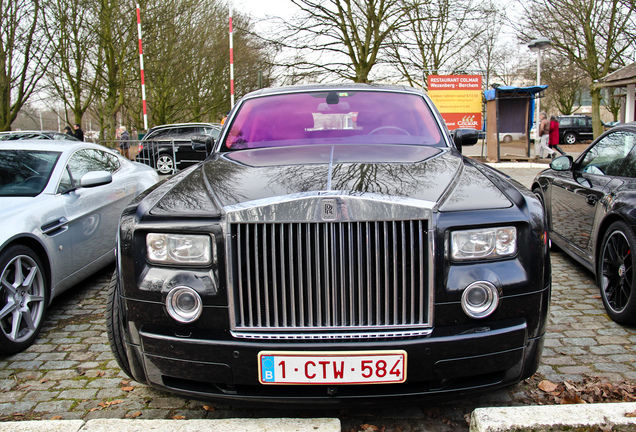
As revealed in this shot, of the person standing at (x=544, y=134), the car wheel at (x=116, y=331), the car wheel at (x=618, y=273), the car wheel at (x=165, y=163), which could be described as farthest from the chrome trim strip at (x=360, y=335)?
the person standing at (x=544, y=134)

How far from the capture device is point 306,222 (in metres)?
2.22

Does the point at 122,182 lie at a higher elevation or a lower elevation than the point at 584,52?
lower

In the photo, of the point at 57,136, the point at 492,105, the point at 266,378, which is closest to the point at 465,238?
the point at 266,378

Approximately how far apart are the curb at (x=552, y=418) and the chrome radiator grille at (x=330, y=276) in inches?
22.6

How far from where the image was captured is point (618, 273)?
13.2ft

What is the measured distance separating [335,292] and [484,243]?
0.68 meters

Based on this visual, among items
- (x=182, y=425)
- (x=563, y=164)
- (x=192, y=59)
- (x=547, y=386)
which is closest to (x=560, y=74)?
(x=192, y=59)

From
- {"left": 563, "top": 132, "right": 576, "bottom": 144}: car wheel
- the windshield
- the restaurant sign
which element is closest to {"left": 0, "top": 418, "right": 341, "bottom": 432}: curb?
the windshield

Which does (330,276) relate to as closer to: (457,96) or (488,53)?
(457,96)

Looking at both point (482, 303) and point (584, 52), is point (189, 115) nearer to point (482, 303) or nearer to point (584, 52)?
point (584, 52)

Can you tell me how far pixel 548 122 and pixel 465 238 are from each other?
19835 mm

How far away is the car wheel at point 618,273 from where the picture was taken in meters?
3.82

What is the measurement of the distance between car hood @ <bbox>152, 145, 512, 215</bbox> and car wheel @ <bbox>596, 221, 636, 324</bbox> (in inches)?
61.8

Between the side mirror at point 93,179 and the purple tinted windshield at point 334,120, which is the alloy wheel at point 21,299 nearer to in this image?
the side mirror at point 93,179
